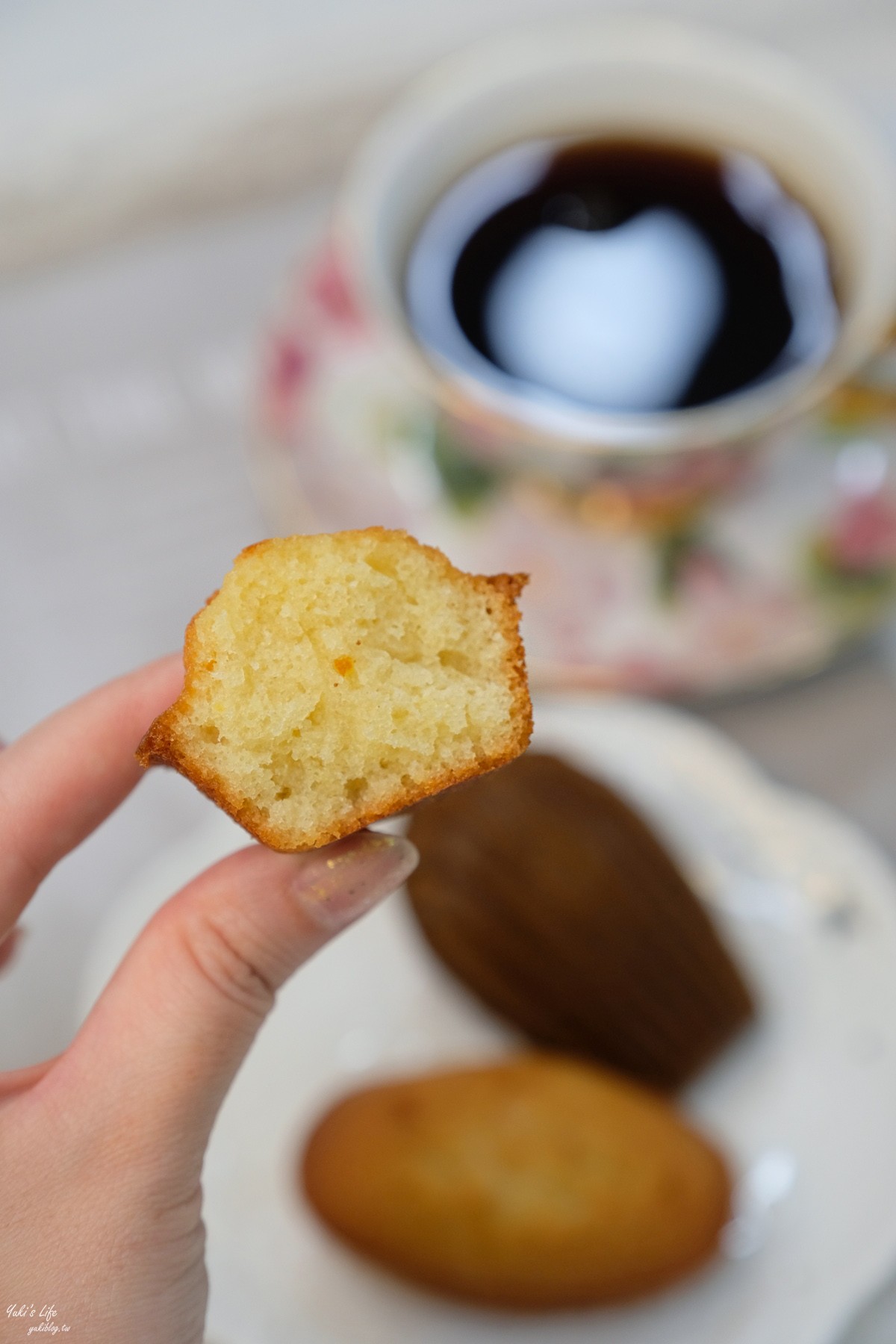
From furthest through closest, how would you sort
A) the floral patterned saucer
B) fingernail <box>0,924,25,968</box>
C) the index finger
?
the floral patterned saucer < fingernail <box>0,924,25,968</box> < the index finger

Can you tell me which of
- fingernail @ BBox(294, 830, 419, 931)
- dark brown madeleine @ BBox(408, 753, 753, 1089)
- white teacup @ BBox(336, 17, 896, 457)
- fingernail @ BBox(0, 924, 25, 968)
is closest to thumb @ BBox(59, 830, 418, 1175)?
fingernail @ BBox(294, 830, 419, 931)

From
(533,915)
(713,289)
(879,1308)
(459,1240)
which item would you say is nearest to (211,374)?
(713,289)

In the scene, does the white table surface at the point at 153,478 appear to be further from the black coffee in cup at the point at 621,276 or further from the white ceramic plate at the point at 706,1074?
the black coffee in cup at the point at 621,276

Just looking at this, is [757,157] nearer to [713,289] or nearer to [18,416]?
[713,289]

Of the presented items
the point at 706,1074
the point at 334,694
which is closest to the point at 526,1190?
the point at 706,1074

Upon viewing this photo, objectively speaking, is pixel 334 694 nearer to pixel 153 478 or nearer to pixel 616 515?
pixel 616 515

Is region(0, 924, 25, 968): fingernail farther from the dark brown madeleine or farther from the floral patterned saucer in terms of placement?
the floral patterned saucer

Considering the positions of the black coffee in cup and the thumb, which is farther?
the black coffee in cup

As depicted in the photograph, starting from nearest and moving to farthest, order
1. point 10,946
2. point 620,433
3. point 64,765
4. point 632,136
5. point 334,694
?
point 334,694
point 64,765
point 10,946
point 620,433
point 632,136
